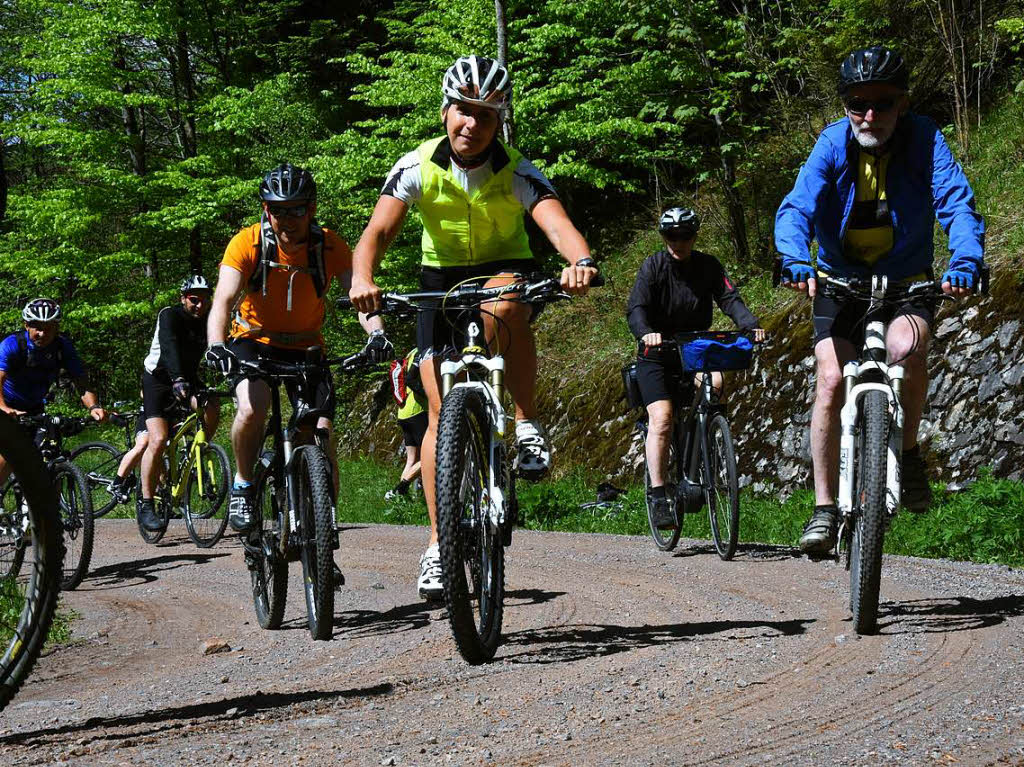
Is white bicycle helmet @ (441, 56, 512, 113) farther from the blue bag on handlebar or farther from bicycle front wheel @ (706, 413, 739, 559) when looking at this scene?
bicycle front wheel @ (706, 413, 739, 559)

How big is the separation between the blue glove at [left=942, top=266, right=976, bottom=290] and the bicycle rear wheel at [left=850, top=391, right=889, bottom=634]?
1.85 feet

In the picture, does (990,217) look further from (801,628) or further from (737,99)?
(801,628)

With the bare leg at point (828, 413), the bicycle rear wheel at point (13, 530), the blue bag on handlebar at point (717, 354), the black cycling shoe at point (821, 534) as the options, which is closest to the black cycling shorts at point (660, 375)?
the blue bag on handlebar at point (717, 354)

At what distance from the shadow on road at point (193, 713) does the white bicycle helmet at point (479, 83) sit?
255 centimetres

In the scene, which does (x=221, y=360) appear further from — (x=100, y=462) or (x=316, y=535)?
(x=100, y=462)

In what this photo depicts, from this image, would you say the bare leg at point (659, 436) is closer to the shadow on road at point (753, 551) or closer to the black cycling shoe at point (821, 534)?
the shadow on road at point (753, 551)

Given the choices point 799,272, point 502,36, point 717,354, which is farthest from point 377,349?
point 502,36

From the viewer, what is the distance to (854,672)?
4.35 metres

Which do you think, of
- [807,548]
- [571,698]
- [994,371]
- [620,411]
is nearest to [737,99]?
[620,411]

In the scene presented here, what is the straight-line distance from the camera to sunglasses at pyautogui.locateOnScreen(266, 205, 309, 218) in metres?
6.43

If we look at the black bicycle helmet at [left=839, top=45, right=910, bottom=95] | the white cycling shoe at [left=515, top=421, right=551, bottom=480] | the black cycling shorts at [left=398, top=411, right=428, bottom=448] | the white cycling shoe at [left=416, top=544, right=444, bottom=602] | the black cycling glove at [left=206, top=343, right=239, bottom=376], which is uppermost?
the black bicycle helmet at [left=839, top=45, right=910, bottom=95]

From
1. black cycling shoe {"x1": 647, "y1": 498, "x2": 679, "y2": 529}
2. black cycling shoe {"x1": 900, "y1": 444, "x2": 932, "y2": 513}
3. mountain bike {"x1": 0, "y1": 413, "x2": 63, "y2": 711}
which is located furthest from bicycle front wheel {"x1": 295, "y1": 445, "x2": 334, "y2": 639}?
black cycling shoe {"x1": 647, "y1": 498, "x2": 679, "y2": 529}

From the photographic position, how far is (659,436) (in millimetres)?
8828

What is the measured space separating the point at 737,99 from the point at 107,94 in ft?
47.2
